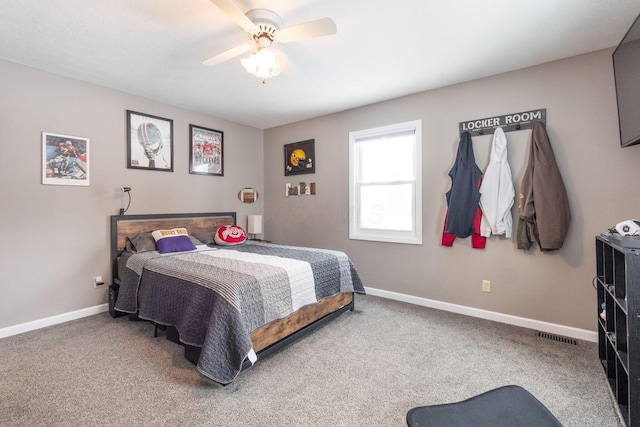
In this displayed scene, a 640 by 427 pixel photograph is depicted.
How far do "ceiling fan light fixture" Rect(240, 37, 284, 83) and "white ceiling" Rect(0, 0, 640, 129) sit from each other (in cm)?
23

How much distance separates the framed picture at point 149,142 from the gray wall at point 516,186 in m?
2.17

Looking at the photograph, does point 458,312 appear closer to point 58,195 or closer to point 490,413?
point 490,413

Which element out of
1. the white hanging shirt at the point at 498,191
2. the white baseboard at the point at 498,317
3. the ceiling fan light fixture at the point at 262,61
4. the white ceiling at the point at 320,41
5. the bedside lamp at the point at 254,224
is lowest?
the white baseboard at the point at 498,317

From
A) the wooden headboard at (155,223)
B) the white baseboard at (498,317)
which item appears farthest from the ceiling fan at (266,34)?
the white baseboard at (498,317)

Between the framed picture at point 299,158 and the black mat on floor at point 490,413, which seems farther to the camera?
the framed picture at point 299,158

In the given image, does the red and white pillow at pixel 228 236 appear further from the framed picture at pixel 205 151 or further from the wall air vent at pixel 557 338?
the wall air vent at pixel 557 338

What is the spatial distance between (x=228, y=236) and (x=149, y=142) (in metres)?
1.52

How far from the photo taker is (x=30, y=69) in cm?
277

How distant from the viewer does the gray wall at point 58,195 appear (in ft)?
8.79

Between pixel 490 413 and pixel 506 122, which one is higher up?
pixel 506 122

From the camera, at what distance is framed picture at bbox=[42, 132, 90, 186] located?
2861mm

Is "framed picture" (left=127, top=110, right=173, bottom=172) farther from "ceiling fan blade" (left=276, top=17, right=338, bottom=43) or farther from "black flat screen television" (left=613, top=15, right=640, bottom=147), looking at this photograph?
"black flat screen television" (left=613, top=15, right=640, bottom=147)

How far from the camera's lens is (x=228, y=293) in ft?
6.36

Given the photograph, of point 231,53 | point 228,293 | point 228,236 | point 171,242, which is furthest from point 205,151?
point 228,293
